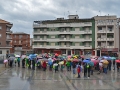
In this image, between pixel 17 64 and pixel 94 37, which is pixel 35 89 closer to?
pixel 17 64

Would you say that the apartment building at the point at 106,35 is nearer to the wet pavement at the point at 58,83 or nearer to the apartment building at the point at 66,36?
the apartment building at the point at 66,36

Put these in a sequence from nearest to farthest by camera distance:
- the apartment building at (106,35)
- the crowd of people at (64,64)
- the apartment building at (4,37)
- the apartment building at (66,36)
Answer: the crowd of people at (64,64) → the apartment building at (106,35) → the apartment building at (66,36) → the apartment building at (4,37)

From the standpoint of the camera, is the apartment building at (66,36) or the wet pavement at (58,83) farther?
the apartment building at (66,36)

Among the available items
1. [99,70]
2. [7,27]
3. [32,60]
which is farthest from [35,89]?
[7,27]

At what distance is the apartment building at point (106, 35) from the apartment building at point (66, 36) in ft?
5.38

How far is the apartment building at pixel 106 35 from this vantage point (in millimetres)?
68875

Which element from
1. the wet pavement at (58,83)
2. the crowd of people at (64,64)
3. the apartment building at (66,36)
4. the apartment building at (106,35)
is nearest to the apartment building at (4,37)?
the apartment building at (66,36)

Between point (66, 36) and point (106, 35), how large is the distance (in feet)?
43.6

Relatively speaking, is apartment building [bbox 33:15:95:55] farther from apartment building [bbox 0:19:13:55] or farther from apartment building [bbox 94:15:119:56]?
apartment building [bbox 0:19:13:55]

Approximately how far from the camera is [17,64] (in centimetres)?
3472

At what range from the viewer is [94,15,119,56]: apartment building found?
6888 centimetres

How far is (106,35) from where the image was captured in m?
68.6

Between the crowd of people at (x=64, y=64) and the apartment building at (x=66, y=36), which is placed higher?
the apartment building at (x=66, y=36)

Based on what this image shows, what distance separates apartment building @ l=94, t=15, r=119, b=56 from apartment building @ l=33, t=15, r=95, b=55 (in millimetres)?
1640
